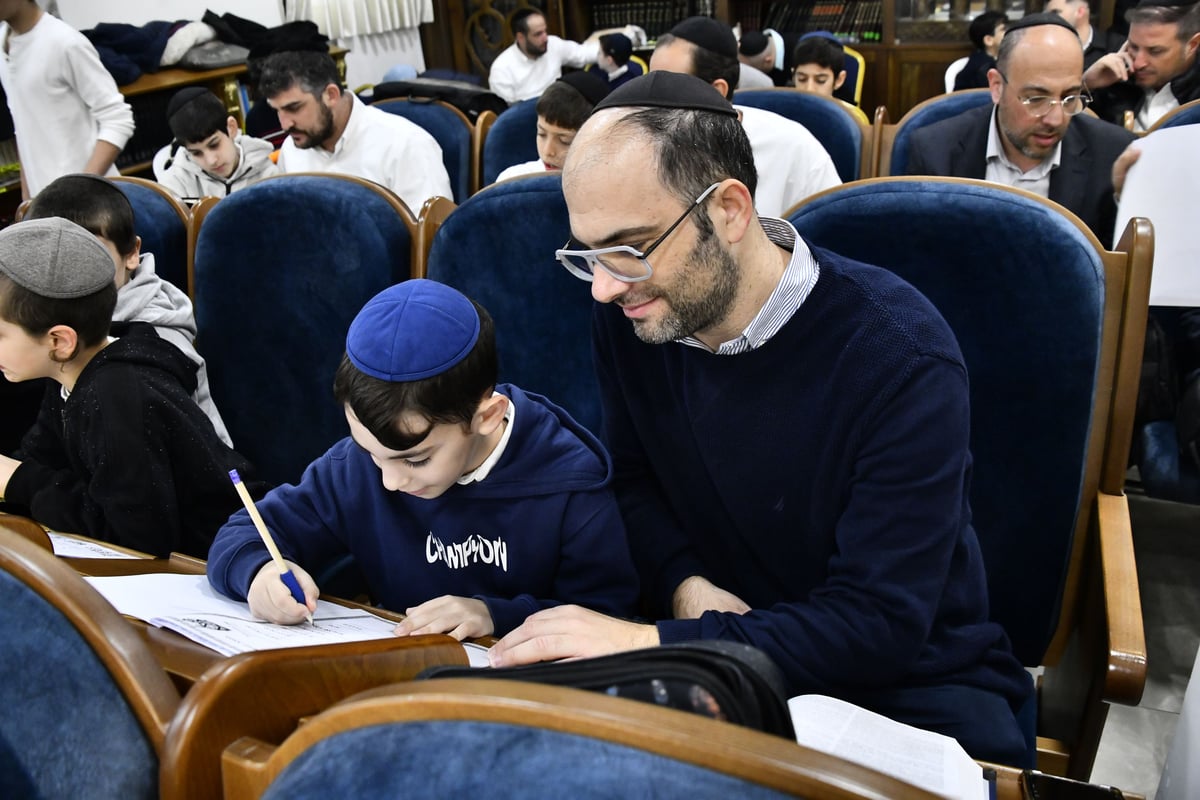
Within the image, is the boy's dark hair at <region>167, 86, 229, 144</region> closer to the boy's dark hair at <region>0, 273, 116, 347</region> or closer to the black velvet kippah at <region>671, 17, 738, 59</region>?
the black velvet kippah at <region>671, 17, 738, 59</region>

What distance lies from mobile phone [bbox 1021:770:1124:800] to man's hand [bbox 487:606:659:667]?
0.36 m

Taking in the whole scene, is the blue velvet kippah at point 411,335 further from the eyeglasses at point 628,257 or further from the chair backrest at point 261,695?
the chair backrest at point 261,695

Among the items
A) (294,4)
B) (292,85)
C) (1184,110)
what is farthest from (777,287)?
(294,4)

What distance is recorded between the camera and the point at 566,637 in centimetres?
95

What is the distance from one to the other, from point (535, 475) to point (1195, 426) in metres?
1.20

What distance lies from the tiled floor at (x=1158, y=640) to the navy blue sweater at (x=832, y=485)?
776mm

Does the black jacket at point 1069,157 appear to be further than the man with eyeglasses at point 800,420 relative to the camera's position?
Yes

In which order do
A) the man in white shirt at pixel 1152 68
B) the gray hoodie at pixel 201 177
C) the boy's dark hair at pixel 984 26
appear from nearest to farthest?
1. the man in white shirt at pixel 1152 68
2. the gray hoodie at pixel 201 177
3. the boy's dark hair at pixel 984 26

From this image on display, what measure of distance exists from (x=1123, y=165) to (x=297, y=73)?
229 cm

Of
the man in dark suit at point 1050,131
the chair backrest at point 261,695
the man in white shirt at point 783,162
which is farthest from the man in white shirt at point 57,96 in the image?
the chair backrest at point 261,695

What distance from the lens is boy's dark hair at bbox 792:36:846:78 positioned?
13.2 feet

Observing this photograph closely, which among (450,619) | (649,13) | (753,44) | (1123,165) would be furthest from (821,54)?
(450,619)

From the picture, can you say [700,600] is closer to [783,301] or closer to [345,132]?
[783,301]

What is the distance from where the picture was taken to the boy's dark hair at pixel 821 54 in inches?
159
